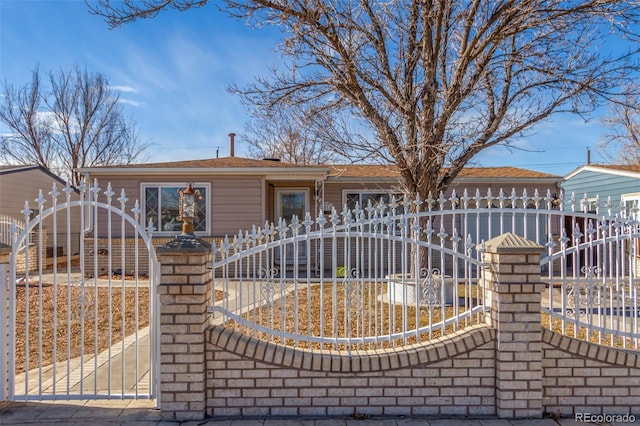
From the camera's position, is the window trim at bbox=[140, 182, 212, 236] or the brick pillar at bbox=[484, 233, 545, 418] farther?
the window trim at bbox=[140, 182, 212, 236]

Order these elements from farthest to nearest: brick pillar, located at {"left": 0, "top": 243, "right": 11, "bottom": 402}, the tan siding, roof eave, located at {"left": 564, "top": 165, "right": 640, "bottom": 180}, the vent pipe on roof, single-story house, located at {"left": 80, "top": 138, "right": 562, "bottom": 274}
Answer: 1. the vent pipe on roof
2. roof eave, located at {"left": 564, "top": 165, "right": 640, "bottom": 180}
3. the tan siding
4. single-story house, located at {"left": 80, "top": 138, "right": 562, "bottom": 274}
5. brick pillar, located at {"left": 0, "top": 243, "right": 11, "bottom": 402}

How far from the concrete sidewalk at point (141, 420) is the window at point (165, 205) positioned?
8.40 m

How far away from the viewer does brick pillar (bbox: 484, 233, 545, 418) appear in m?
3.05

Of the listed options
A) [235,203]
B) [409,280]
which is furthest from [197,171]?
[409,280]

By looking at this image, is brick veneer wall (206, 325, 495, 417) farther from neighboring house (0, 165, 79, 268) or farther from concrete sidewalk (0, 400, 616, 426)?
neighboring house (0, 165, 79, 268)

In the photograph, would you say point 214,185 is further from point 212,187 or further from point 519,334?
point 519,334

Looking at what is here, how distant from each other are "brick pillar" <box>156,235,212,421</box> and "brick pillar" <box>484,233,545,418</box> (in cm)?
221

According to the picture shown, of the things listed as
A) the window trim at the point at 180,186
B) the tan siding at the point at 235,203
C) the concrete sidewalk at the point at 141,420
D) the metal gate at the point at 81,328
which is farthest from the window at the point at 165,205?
the concrete sidewalk at the point at 141,420

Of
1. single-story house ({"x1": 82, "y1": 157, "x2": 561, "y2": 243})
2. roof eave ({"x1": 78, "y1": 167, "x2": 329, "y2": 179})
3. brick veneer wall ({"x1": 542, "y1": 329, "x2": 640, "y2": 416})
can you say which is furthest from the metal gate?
brick veneer wall ({"x1": 542, "y1": 329, "x2": 640, "y2": 416})

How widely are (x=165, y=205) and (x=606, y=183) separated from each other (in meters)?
13.5

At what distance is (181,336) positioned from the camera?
3031mm

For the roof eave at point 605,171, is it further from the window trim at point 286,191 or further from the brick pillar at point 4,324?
the brick pillar at point 4,324

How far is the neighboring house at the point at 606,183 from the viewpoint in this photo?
1211 cm

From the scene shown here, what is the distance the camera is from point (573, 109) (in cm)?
704
